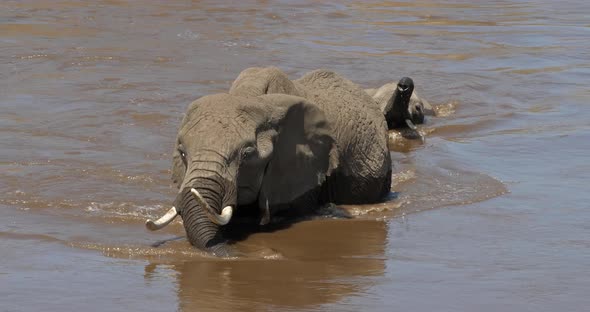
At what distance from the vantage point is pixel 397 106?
15430 millimetres

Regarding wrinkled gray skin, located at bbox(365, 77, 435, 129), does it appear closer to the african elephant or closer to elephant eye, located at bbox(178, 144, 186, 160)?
the african elephant

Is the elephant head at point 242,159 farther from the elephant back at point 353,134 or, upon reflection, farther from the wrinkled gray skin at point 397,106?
the wrinkled gray skin at point 397,106

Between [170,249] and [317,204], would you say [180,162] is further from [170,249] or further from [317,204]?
[317,204]

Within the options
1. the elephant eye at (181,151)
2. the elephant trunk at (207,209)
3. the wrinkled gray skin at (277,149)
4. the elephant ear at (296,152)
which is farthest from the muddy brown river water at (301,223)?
the elephant eye at (181,151)

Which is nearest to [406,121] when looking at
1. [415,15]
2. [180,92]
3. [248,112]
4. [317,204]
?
[180,92]

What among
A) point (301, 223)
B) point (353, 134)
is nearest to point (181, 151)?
point (301, 223)

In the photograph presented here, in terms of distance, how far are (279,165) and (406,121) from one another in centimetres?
566

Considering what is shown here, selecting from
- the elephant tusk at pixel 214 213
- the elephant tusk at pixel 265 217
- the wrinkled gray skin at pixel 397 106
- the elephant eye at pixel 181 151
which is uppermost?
the elephant eye at pixel 181 151

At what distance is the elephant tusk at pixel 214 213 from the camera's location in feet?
28.1

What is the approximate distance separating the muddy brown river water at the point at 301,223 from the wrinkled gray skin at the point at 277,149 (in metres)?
0.27

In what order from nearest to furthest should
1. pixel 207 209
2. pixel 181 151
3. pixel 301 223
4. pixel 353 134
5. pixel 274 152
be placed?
1. pixel 207 209
2. pixel 181 151
3. pixel 274 152
4. pixel 301 223
5. pixel 353 134

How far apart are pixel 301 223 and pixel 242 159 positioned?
56.8 inches

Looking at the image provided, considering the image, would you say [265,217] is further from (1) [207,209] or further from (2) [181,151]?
(1) [207,209]

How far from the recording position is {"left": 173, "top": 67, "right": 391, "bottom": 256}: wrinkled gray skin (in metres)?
8.98
